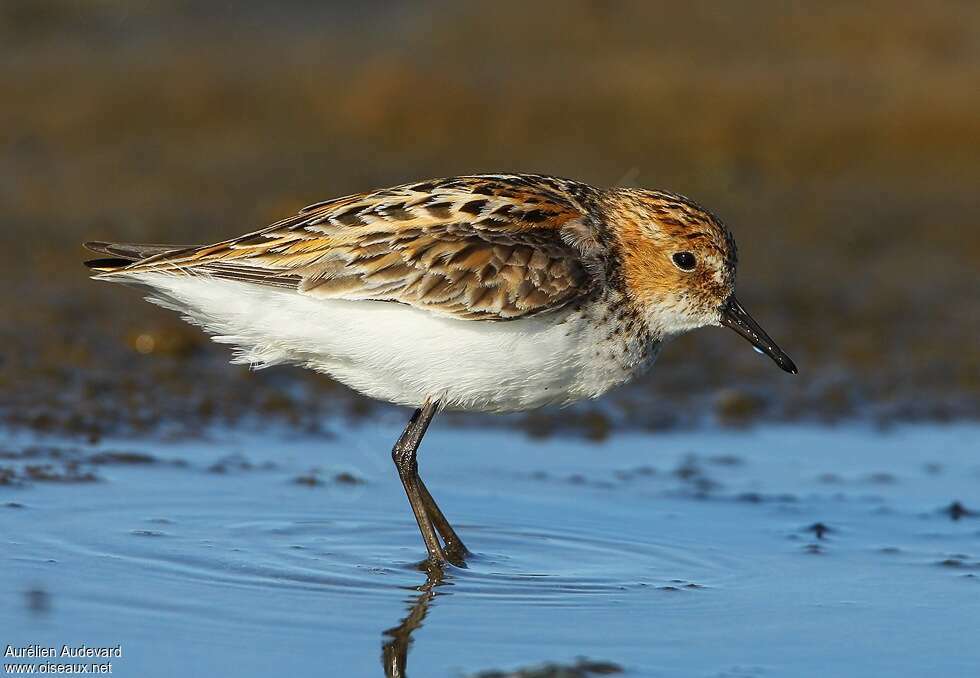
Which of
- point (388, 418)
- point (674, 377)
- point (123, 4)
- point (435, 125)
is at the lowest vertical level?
point (388, 418)

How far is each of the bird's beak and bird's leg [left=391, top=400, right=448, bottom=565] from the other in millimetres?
1612

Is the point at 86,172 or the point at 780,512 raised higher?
the point at 86,172

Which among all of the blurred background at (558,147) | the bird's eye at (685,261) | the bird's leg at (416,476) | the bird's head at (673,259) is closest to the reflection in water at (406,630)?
the bird's leg at (416,476)

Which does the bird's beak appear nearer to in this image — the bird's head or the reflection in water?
the bird's head

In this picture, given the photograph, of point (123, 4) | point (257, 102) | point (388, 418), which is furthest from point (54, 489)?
point (123, 4)

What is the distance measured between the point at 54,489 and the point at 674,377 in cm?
457

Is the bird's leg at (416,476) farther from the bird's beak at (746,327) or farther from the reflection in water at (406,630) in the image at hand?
the bird's beak at (746,327)

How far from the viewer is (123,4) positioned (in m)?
15.8

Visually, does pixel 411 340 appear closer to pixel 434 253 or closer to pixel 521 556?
pixel 434 253

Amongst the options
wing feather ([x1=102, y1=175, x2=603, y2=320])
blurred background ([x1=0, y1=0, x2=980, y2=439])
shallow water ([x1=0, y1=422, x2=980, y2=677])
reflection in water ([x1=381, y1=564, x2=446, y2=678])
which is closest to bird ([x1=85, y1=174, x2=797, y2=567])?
wing feather ([x1=102, y1=175, x2=603, y2=320])

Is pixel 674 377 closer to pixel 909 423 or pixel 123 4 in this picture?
pixel 909 423

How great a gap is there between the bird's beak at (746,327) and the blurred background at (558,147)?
7.88ft

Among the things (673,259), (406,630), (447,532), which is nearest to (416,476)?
(447,532)

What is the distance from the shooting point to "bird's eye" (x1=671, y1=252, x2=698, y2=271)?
305 inches
